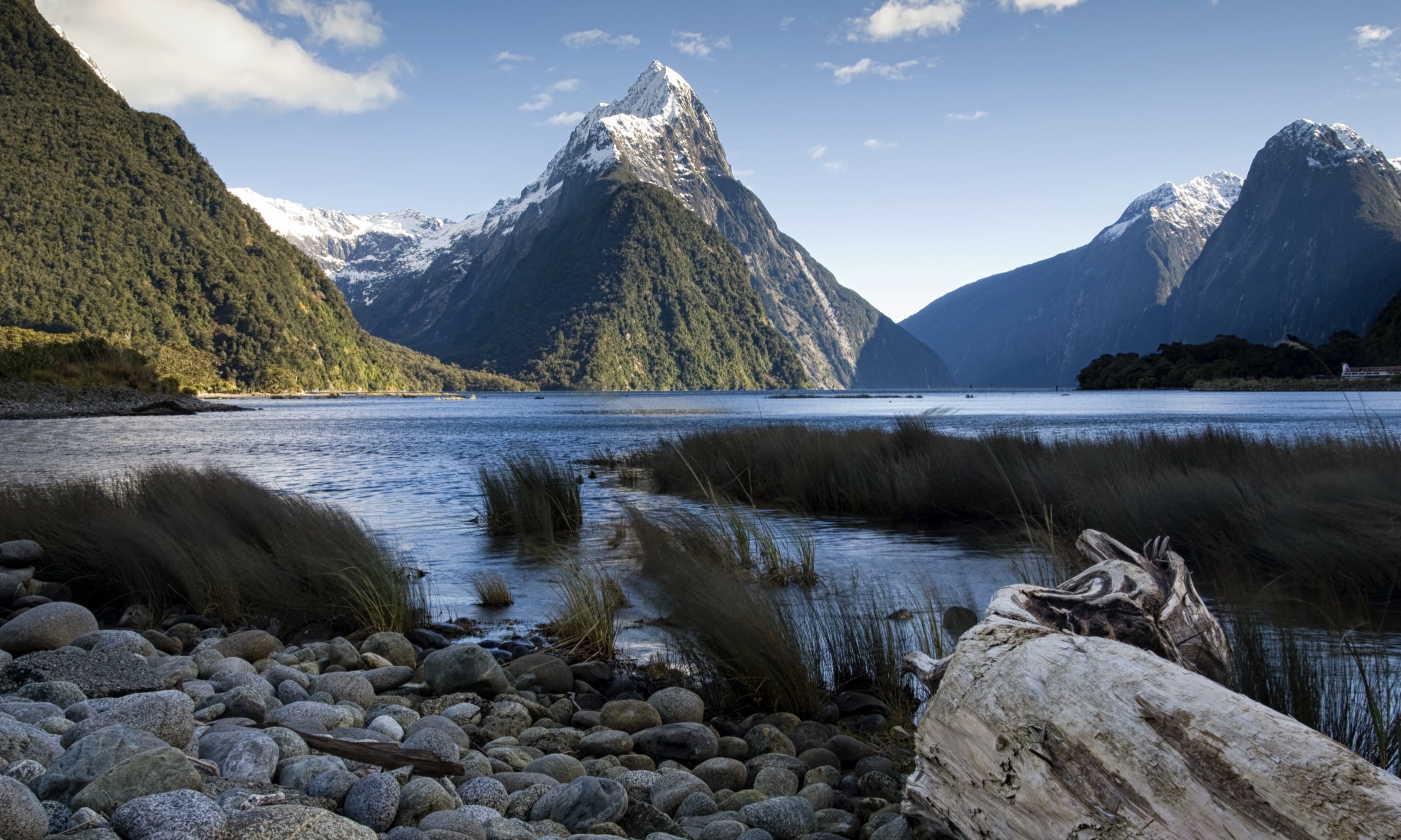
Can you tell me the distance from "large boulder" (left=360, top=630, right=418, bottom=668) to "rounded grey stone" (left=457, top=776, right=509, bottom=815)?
6.93 ft

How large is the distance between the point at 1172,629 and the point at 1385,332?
9207 cm

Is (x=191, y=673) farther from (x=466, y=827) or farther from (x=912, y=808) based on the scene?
(x=912, y=808)

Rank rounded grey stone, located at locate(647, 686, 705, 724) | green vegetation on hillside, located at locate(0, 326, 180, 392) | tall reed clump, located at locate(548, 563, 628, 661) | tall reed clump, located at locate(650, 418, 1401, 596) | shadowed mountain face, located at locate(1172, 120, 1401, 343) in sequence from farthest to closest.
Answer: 1. shadowed mountain face, located at locate(1172, 120, 1401, 343)
2. green vegetation on hillside, located at locate(0, 326, 180, 392)
3. tall reed clump, located at locate(650, 418, 1401, 596)
4. tall reed clump, located at locate(548, 563, 628, 661)
5. rounded grey stone, located at locate(647, 686, 705, 724)

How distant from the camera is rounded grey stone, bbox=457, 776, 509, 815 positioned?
9.34 ft

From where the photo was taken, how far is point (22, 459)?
54.3ft

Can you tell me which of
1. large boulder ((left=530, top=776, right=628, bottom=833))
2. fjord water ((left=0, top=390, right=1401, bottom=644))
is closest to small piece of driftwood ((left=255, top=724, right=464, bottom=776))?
large boulder ((left=530, top=776, right=628, bottom=833))

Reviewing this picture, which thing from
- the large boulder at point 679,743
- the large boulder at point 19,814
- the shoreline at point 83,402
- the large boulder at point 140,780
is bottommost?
the large boulder at point 679,743

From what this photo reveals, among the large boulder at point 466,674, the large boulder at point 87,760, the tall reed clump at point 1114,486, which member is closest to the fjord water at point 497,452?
the tall reed clump at point 1114,486

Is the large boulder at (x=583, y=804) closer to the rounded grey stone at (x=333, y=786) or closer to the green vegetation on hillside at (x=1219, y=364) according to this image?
the rounded grey stone at (x=333, y=786)

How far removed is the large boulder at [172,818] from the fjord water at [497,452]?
3.89 meters

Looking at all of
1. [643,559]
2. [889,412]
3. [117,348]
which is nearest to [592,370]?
[117,348]

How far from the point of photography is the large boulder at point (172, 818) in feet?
6.32

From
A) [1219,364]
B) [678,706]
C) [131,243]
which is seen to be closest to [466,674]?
[678,706]

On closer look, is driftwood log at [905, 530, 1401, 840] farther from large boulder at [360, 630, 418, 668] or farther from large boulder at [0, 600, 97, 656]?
large boulder at [0, 600, 97, 656]
